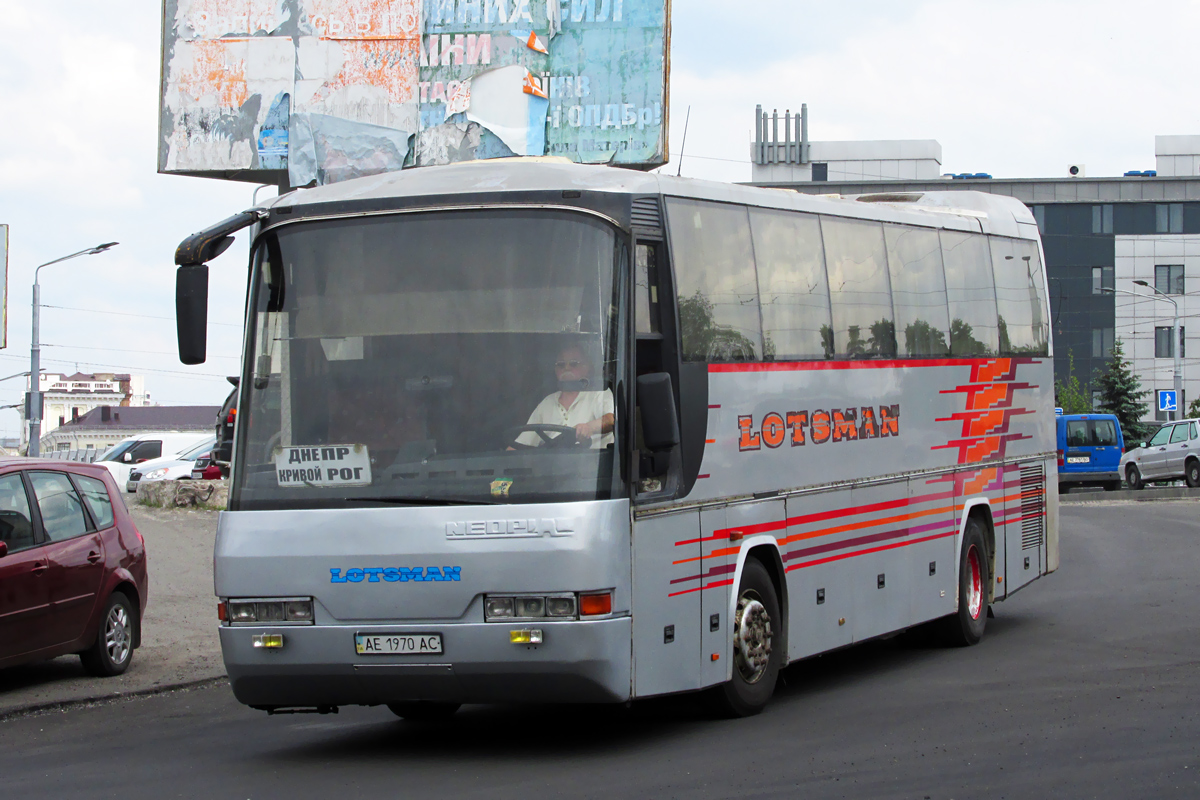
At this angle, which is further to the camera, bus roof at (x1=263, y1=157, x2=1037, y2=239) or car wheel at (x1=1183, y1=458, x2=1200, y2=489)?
car wheel at (x1=1183, y1=458, x2=1200, y2=489)

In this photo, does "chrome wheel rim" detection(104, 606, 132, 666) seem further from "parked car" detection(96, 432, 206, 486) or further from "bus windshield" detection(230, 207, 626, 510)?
"parked car" detection(96, 432, 206, 486)

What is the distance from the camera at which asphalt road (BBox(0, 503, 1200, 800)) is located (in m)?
7.36

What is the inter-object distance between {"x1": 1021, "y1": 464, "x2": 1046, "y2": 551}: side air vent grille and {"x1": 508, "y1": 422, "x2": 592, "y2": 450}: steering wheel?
7.43 meters

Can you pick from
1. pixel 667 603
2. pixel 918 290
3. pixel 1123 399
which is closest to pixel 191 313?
pixel 667 603

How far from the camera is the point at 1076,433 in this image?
4088cm

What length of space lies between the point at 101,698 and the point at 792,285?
588cm

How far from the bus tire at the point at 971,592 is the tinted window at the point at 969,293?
1.54m

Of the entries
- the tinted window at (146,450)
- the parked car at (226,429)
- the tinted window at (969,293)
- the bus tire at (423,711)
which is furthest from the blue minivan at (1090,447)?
the parked car at (226,429)

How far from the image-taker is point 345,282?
8.55m

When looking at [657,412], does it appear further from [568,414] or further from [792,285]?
[792,285]

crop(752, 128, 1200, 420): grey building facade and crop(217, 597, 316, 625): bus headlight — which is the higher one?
crop(752, 128, 1200, 420): grey building facade

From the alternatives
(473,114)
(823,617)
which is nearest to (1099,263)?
(473,114)

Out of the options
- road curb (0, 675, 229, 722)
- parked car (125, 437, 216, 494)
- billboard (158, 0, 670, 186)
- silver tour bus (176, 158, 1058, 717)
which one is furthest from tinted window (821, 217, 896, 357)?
parked car (125, 437, 216, 494)

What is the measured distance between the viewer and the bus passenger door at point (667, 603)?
8281 millimetres
